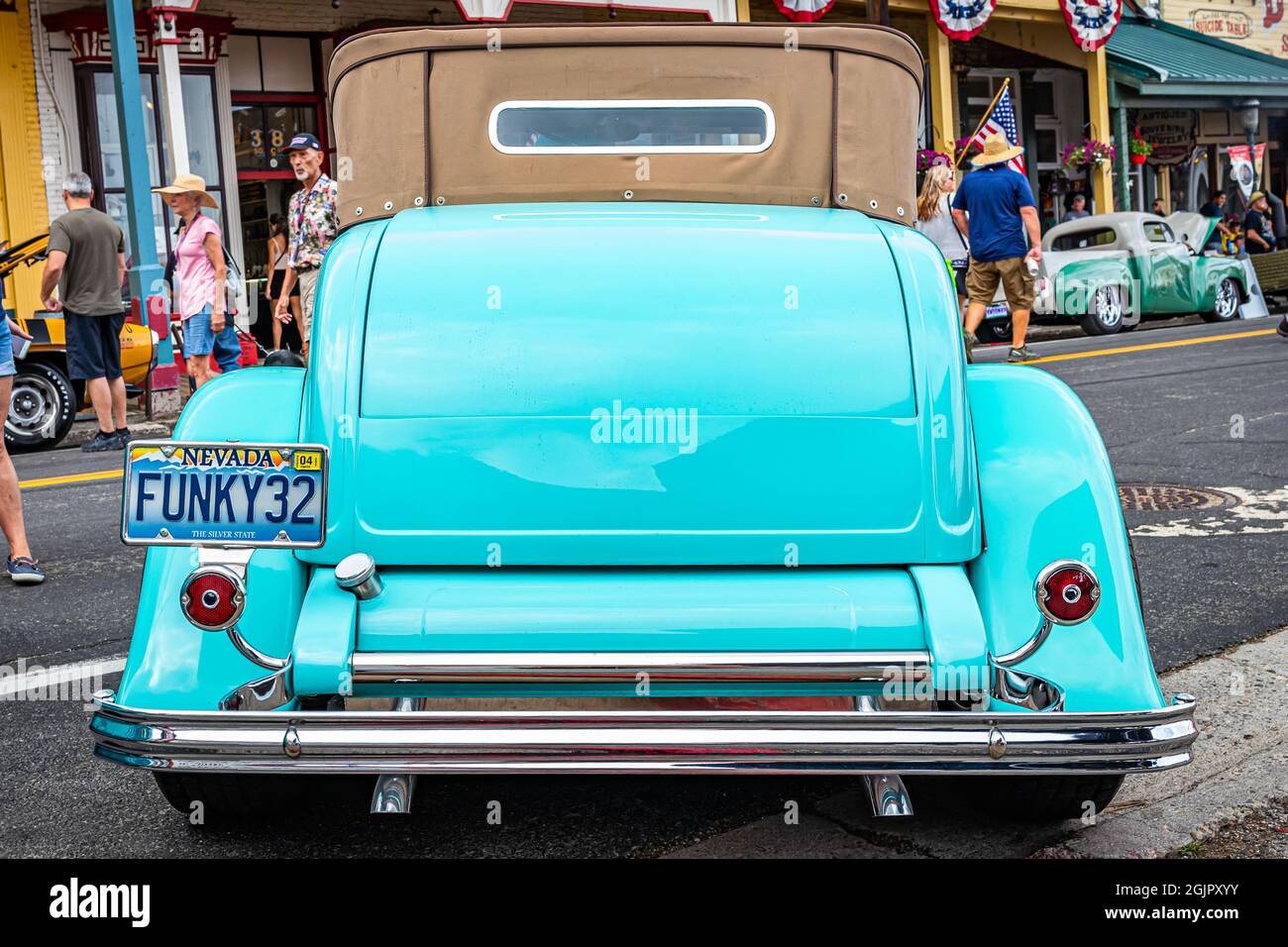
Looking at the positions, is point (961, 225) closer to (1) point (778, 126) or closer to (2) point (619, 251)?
(1) point (778, 126)

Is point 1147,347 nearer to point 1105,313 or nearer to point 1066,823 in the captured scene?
point 1105,313

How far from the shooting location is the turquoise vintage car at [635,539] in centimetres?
279

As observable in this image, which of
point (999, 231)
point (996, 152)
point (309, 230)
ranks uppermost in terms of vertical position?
point (996, 152)

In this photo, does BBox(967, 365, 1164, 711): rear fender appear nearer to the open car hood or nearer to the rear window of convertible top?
A: the rear window of convertible top

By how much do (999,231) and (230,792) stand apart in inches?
448

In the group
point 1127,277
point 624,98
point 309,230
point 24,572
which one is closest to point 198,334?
point 309,230

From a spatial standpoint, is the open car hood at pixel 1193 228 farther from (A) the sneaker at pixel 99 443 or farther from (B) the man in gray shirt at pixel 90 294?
(A) the sneaker at pixel 99 443

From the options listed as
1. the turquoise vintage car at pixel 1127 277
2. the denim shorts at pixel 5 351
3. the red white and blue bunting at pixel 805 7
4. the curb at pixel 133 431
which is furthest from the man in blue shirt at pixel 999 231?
the denim shorts at pixel 5 351

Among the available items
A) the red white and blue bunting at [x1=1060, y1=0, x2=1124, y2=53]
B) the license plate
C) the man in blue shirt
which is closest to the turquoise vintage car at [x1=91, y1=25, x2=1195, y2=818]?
the license plate

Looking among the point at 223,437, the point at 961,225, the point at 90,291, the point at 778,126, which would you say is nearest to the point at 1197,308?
the point at 961,225

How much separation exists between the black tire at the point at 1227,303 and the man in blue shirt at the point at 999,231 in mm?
6786

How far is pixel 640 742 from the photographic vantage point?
274 centimetres

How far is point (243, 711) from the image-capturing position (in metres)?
2.84
